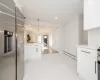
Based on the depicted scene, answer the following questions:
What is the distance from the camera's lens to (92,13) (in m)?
2.45

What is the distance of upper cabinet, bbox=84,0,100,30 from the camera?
7.32ft

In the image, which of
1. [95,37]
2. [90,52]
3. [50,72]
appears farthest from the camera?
[50,72]

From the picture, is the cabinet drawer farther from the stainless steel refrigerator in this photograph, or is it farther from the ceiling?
the ceiling

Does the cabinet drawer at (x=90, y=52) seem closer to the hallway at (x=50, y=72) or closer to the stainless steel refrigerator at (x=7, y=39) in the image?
the hallway at (x=50, y=72)

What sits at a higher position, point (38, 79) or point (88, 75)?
point (88, 75)

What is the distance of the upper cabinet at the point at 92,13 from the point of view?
223 cm

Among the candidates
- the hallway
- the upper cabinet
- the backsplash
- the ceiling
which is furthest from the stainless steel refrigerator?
the backsplash

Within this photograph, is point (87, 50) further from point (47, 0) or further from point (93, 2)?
point (47, 0)

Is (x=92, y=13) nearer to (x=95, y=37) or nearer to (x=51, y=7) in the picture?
(x=95, y=37)

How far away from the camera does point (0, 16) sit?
1.16 meters

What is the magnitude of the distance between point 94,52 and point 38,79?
69.6 inches

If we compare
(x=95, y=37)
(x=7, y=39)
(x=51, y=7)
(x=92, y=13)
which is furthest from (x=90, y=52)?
(x=51, y=7)

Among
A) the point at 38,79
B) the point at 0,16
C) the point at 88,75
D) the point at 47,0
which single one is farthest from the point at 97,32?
the point at 0,16

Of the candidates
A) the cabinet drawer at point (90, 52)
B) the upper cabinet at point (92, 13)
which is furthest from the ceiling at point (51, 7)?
the cabinet drawer at point (90, 52)
